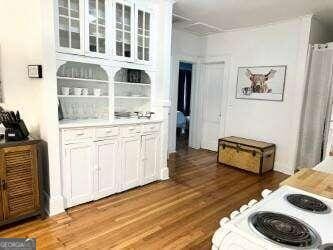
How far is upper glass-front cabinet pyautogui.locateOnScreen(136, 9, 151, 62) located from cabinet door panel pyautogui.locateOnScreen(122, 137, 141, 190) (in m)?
1.23

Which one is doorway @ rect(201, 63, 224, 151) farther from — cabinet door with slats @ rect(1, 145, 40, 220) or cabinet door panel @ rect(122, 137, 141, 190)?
cabinet door with slats @ rect(1, 145, 40, 220)

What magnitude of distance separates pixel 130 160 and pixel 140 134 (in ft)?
1.30

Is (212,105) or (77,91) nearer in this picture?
(77,91)

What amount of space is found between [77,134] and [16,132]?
617 millimetres

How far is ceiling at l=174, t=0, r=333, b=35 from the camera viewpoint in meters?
3.51

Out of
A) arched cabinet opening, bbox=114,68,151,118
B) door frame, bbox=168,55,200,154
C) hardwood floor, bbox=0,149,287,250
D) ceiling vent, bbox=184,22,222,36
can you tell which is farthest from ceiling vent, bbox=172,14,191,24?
hardwood floor, bbox=0,149,287,250

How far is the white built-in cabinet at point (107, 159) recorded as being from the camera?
287 cm

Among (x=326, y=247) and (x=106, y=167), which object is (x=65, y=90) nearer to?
(x=106, y=167)

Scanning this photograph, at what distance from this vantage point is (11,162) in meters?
2.43

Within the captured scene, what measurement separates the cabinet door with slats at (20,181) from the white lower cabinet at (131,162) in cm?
112

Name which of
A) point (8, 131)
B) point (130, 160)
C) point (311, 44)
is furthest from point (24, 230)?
point (311, 44)

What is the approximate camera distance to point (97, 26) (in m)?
3.03

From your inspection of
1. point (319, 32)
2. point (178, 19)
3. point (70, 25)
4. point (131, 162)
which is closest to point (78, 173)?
point (131, 162)

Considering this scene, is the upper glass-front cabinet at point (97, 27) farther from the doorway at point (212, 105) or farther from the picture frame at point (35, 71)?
the doorway at point (212, 105)
